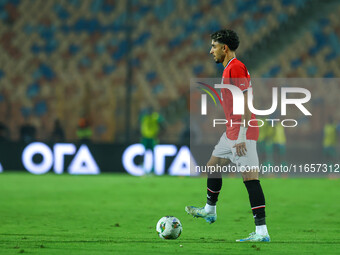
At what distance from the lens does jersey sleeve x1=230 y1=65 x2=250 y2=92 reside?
660 cm

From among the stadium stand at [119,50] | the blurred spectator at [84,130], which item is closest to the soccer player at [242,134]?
the blurred spectator at [84,130]

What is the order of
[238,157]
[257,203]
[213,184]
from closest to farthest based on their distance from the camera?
[257,203]
[238,157]
[213,184]

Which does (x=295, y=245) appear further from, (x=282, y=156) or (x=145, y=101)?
(x=145, y=101)

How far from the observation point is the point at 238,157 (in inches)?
271

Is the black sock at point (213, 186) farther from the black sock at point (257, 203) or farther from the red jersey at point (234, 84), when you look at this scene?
Result: the black sock at point (257, 203)

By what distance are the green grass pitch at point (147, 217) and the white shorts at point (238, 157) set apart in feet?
2.69

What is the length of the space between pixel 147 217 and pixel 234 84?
3.55 m

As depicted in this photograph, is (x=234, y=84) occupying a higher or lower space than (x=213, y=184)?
higher

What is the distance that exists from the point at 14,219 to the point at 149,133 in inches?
397

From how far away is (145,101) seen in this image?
31.3m

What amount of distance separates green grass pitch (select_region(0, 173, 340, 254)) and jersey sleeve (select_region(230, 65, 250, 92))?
1624 millimetres

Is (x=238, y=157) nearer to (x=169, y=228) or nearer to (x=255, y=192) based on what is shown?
(x=255, y=192)

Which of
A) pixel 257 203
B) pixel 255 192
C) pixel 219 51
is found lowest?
pixel 257 203

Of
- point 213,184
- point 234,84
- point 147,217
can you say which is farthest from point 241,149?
point 147,217
